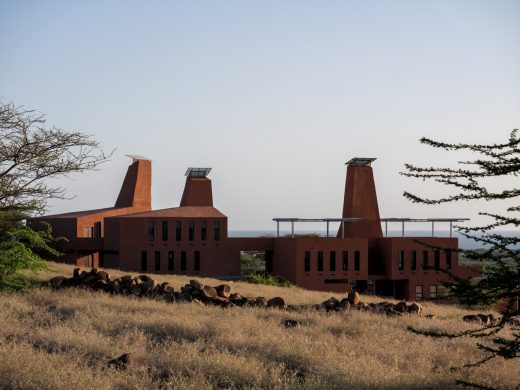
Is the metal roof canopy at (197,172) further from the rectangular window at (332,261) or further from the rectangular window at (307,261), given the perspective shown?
the rectangular window at (332,261)

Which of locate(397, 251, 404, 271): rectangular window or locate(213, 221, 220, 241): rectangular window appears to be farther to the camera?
locate(213, 221, 220, 241): rectangular window

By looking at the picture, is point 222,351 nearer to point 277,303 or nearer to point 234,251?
point 277,303

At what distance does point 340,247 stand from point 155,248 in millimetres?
13877

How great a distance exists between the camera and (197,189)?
2271 inches

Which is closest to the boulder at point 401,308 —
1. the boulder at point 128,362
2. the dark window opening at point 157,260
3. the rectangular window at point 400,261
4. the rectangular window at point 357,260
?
the boulder at point 128,362

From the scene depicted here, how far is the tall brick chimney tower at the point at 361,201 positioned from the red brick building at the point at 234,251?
1.66ft

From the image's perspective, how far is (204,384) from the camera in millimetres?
9148

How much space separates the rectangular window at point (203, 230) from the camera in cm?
4869

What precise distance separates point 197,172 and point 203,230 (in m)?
10.7

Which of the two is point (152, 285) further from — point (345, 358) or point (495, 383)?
point (495, 383)

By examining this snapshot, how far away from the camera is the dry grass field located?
945 cm

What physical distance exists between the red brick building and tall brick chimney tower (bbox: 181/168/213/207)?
7.01 m

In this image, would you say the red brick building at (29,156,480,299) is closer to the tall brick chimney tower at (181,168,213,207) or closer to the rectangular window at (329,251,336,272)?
the rectangular window at (329,251,336,272)

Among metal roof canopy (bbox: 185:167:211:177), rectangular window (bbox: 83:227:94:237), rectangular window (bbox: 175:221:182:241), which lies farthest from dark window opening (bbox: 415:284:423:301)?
rectangular window (bbox: 83:227:94:237)
